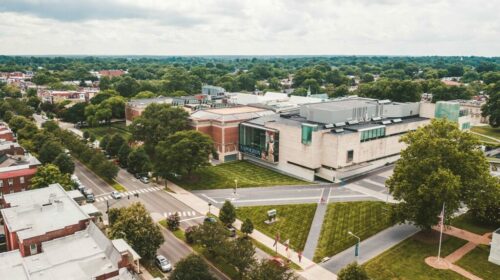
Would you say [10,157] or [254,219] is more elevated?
[10,157]

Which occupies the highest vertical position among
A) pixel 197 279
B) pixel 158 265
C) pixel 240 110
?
pixel 240 110

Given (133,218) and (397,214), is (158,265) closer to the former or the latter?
(133,218)

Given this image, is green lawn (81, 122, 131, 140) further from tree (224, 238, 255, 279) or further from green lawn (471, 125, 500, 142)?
green lawn (471, 125, 500, 142)

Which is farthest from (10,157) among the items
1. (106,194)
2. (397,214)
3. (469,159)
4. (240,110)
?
(469,159)

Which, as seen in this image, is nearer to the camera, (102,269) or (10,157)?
(102,269)

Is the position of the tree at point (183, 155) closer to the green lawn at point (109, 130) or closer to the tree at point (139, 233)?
the tree at point (139, 233)

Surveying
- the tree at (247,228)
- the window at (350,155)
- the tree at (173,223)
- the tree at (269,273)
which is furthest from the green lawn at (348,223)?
the tree at (173,223)

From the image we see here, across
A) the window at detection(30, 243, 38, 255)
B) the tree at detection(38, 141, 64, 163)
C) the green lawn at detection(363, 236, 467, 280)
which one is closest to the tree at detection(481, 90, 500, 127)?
the green lawn at detection(363, 236, 467, 280)

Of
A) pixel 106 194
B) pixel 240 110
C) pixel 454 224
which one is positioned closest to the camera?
pixel 454 224
